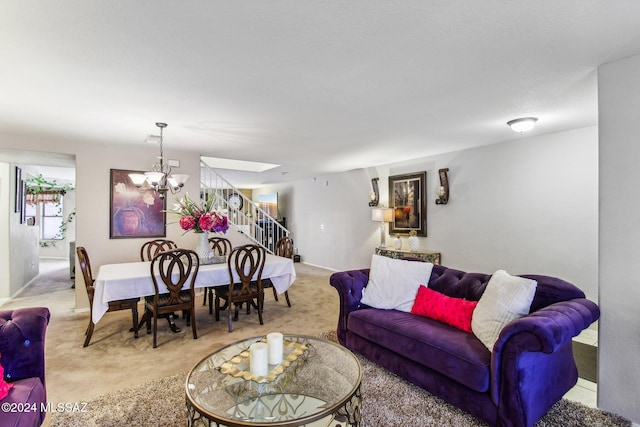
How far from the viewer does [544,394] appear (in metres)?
1.92

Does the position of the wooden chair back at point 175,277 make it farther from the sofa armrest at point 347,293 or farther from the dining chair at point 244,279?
the sofa armrest at point 347,293

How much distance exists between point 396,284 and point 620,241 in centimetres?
159

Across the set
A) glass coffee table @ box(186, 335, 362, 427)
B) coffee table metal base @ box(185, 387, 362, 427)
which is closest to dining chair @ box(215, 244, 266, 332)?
glass coffee table @ box(186, 335, 362, 427)

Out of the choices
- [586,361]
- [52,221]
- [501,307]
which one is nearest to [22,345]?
[501,307]

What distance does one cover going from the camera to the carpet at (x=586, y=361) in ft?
8.39

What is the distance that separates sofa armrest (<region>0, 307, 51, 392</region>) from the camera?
1648 mm

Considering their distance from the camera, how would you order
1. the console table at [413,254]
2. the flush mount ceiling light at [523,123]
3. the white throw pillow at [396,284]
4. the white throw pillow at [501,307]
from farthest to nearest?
the console table at [413,254] → the flush mount ceiling light at [523,123] → the white throw pillow at [396,284] → the white throw pillow at [501,307]

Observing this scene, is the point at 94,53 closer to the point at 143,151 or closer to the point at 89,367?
the point at 89,367

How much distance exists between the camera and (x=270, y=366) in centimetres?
191

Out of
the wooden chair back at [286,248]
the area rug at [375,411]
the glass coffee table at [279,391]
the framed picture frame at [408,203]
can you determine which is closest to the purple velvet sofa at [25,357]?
the area rug at [375,411]

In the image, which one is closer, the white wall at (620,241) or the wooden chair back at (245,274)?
the white wall at (620,241)

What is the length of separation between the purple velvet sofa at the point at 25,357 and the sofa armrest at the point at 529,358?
2.37 meters

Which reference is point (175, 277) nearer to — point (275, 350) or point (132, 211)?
point (275, 350)

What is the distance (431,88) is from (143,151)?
13.6ft
